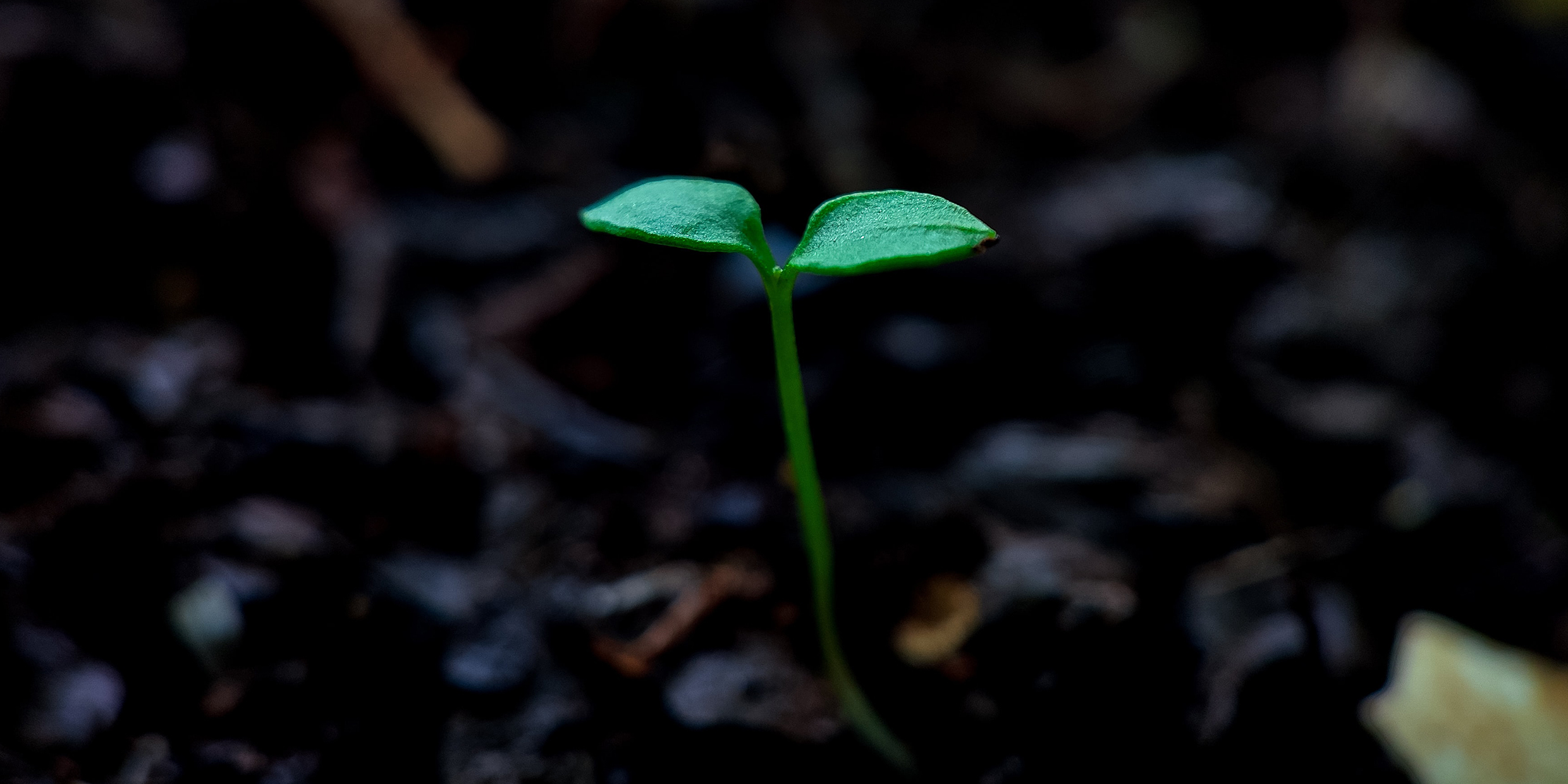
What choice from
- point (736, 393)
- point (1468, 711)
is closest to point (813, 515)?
point (736, 393)

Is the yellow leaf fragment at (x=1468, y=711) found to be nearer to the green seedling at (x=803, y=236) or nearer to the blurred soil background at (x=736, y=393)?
the blurred soil background at (x=736, y=393)

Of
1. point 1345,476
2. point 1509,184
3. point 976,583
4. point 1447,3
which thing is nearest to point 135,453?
point 976,583

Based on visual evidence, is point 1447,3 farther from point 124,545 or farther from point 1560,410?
point 124,545

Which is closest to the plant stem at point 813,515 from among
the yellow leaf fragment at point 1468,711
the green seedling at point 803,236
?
the green seedling at point 803,236

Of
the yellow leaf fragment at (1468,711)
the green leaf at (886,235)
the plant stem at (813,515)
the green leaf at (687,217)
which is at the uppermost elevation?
the green leaf at (687,217)

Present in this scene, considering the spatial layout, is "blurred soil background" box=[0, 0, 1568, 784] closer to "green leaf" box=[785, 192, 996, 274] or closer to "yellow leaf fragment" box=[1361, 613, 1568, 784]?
"yellow leaf fragment" box=[1361, 613, 1568, 784]

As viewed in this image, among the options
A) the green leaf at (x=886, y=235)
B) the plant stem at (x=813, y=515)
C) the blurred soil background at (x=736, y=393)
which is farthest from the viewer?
the blurred soil background at (x=736, y=393)
